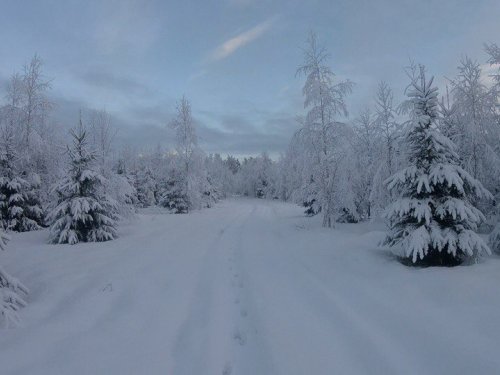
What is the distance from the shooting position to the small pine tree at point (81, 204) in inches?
521

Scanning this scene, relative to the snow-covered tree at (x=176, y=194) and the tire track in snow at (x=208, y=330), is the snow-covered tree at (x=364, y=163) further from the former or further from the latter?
the snow-covered tree at (x=176, y=194)

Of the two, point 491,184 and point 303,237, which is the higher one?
point 491,184

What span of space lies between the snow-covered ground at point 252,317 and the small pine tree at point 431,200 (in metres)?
0.64

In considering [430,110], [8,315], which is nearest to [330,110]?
[430,110]

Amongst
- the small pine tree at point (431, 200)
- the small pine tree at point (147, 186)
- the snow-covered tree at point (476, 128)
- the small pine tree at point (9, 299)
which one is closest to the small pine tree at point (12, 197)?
the small pine tree at point (9, 299)

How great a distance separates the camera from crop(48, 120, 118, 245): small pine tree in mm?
13242

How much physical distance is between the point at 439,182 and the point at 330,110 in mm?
11951

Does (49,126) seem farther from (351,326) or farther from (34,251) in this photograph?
(351,326)

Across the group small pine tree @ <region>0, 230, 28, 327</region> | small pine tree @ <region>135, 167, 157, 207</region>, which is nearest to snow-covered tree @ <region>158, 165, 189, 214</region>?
small pine tree @ <region>135, 167, 157, 207</region>

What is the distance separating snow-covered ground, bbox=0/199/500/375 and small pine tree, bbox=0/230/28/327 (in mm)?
200

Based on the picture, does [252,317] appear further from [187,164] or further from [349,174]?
[187,164]

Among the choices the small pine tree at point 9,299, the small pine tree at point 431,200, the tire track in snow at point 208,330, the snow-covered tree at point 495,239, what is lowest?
the tire track in snow at point 208,330

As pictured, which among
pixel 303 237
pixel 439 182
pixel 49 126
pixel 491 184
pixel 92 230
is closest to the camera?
pixel 439 182

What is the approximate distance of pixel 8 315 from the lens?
533 cm
